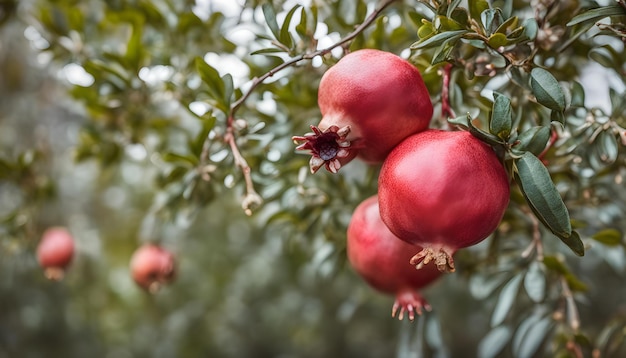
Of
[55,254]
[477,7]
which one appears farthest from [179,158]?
[55,254]

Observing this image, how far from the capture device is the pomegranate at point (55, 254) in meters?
1.40

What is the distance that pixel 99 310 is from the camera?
216 cm

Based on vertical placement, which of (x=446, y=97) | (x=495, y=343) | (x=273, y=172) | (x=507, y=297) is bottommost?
(x=495, y=343)

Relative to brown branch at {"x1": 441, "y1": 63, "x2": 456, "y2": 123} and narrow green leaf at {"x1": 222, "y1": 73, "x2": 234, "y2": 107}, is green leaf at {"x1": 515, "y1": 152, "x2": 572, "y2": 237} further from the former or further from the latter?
narrow green leaf at {"x1": 222, "y1": 73, "x2": 234, "y2": 107}

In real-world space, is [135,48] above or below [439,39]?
below

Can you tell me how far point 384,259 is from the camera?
0.74m

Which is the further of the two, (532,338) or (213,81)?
(532,338)

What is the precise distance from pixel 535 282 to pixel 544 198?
341mm

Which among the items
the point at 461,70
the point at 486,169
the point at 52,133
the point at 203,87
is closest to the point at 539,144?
the point at 486,169

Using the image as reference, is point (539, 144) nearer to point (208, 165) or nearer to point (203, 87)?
point (208, 165)

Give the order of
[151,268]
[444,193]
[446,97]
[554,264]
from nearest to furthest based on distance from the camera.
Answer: [444,193] → [446,97] → [554,264] → [151,268]

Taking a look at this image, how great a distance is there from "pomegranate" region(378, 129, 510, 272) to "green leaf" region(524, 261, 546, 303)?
1.01 feet

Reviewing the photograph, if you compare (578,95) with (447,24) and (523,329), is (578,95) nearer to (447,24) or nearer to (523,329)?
(447,24)

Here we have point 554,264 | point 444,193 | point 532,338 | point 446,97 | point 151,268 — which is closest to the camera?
point 444,193
